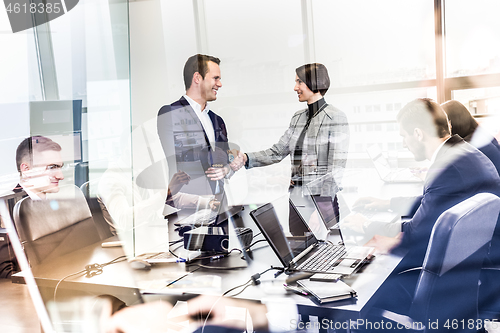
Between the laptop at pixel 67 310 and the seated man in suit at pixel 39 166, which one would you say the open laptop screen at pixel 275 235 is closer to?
the laptop at pixel 67 310

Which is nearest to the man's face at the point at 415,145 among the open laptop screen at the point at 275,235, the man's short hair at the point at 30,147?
the open laptop screen at the point at 275,235

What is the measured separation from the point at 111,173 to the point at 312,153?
122 cm

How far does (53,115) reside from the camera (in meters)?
2.15

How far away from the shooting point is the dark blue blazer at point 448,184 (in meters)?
1.35

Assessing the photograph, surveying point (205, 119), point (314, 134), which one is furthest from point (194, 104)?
point (314, 134)

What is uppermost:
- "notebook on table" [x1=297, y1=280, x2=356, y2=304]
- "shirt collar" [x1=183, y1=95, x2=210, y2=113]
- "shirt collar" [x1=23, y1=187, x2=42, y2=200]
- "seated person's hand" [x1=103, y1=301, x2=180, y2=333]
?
"shirt collar" [x1=183, y1=95, x2=210, y2=113]

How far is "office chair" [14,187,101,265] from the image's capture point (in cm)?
159

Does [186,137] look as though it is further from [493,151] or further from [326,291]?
[493,151]

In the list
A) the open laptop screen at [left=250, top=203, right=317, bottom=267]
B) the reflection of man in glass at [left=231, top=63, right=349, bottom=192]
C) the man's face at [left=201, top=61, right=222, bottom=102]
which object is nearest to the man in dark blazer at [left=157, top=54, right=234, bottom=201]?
the man's face at [left=201, top=61, right=222, bottom=102]

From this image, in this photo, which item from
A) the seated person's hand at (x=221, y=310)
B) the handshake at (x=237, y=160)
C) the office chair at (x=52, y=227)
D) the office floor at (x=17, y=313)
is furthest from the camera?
the handshake at (x=237, y=160)

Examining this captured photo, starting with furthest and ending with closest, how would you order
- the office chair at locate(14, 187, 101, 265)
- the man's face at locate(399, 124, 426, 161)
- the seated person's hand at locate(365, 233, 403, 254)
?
the man's face at locate(399, 124, 426, 161)
the office chair at locate(14, 187, 101, 265)
the seated person's hand at locate(365, 233, 403, 254)

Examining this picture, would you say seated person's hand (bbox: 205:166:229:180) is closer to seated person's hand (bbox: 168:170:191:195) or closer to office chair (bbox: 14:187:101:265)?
seated person's hand (bbox: 168:170:191:195)

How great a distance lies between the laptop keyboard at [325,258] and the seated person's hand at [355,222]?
0.21 m

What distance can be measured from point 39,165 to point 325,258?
1.68m
